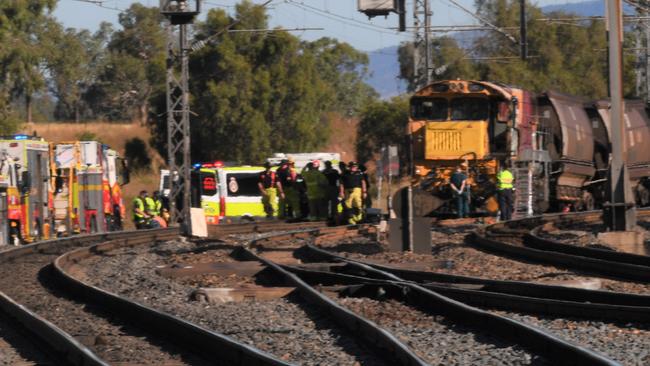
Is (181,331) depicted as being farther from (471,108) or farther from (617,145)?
(471,108)

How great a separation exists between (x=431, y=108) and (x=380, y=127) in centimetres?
4095

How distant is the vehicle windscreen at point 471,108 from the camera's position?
1243 inches

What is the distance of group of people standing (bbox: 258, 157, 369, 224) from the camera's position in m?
28.8

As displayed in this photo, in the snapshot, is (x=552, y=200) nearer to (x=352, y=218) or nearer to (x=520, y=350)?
(x=352, y=218)

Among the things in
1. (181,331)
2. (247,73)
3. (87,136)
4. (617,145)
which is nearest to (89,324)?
(181,331)

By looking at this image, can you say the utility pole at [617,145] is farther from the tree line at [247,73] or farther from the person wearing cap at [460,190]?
the tree line at [247,73]

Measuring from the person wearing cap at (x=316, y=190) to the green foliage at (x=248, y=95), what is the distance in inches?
1302

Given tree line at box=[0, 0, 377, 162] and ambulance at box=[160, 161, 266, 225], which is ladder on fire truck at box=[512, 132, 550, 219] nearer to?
ambulance at box=[160, 161, 266, 225]

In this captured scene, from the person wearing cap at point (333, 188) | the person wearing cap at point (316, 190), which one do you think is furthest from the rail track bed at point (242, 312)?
the person wearing cap at point (316, 190)

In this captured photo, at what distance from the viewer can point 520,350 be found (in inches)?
352

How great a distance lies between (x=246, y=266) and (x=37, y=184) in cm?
1414

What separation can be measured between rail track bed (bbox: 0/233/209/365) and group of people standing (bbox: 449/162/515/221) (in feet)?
45.5

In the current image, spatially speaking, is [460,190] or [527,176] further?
[527,176]

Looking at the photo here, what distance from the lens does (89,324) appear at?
1148 cm
